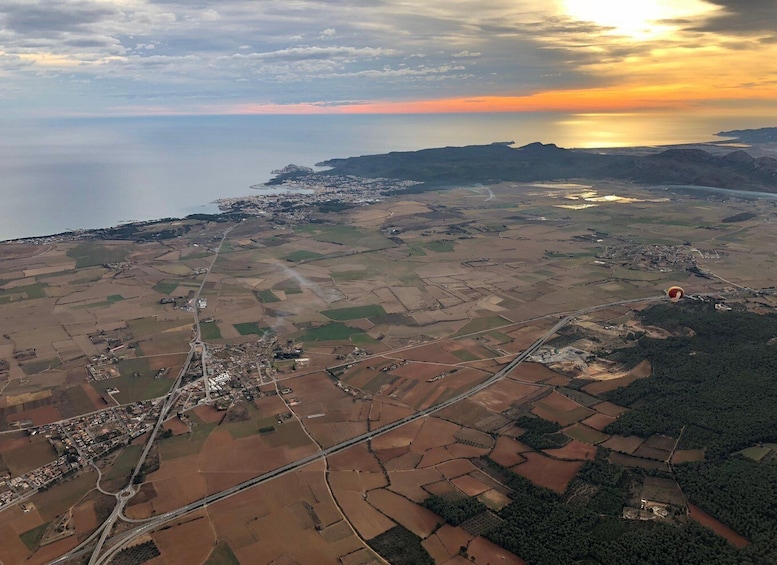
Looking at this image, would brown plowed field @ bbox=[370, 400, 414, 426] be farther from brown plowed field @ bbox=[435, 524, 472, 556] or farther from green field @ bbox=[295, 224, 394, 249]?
green field @ bbox=[295, 224, 394, 249]

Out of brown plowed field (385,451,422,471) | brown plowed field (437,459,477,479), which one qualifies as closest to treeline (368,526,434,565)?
brown plowed field (385,451,422,471)

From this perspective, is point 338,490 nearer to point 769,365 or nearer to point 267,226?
point 769,365

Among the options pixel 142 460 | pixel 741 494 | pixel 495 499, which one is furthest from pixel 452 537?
pixel 142 460

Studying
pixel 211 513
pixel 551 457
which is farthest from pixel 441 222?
pixel 211 513

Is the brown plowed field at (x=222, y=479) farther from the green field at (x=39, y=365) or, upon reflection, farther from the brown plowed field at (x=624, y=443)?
the green field at (x=39, y=365)

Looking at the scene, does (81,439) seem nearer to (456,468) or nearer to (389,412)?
(389,412)

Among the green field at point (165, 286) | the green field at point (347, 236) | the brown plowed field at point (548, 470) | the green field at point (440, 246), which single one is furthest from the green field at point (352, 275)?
the brown plowed field at point (548, 470)
